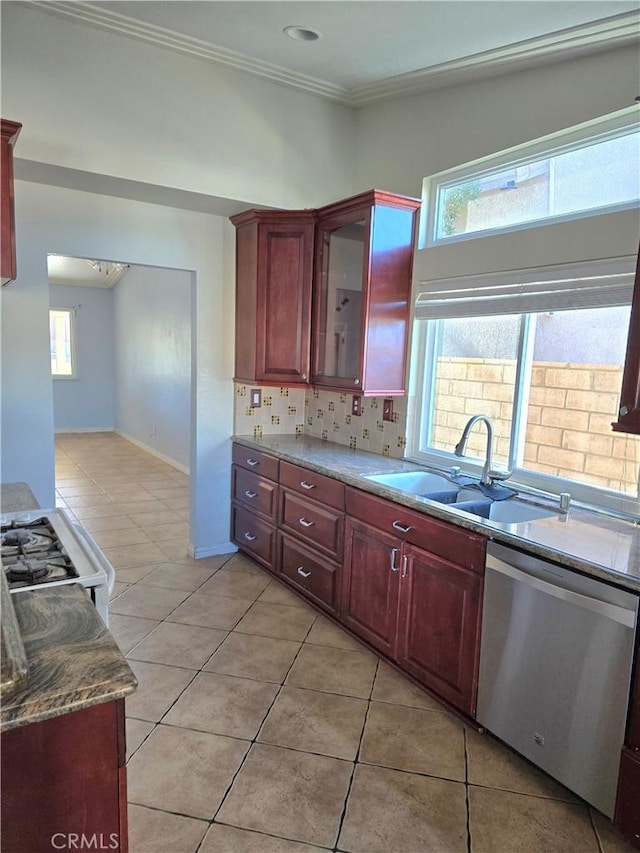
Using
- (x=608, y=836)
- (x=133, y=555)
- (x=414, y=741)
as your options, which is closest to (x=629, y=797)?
(x=608, y=836)

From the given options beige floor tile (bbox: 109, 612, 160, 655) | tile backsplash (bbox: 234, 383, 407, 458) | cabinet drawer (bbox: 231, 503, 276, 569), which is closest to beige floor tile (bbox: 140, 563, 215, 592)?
cabinet drawer (bbox: 231, 503, 276, 569)

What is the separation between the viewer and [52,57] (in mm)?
2648

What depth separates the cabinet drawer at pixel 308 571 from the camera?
3.04m

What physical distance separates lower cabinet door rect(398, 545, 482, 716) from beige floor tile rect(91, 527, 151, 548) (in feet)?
8.20

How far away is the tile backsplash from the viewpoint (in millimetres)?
3393

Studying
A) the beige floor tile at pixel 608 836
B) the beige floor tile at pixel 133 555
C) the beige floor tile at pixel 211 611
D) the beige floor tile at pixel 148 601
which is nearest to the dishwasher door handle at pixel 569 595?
the beige floor tile at pixel 608 836

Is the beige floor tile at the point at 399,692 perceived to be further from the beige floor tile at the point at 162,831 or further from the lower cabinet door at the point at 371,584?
the beige floor tile at the point at 162,831

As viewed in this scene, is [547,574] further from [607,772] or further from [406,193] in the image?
[406,193]

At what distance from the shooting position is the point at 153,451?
7773 mm

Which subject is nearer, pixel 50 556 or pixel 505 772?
pixel 50 556

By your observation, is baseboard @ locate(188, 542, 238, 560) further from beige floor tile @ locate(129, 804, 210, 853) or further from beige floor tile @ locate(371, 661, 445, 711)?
beige floor tile @ locate(129, 804, 210, 853)

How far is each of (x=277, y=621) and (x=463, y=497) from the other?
1236 millimetres

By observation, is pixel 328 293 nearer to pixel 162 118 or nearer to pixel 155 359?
pixel 162 118

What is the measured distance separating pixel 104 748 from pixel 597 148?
8.91 feet
